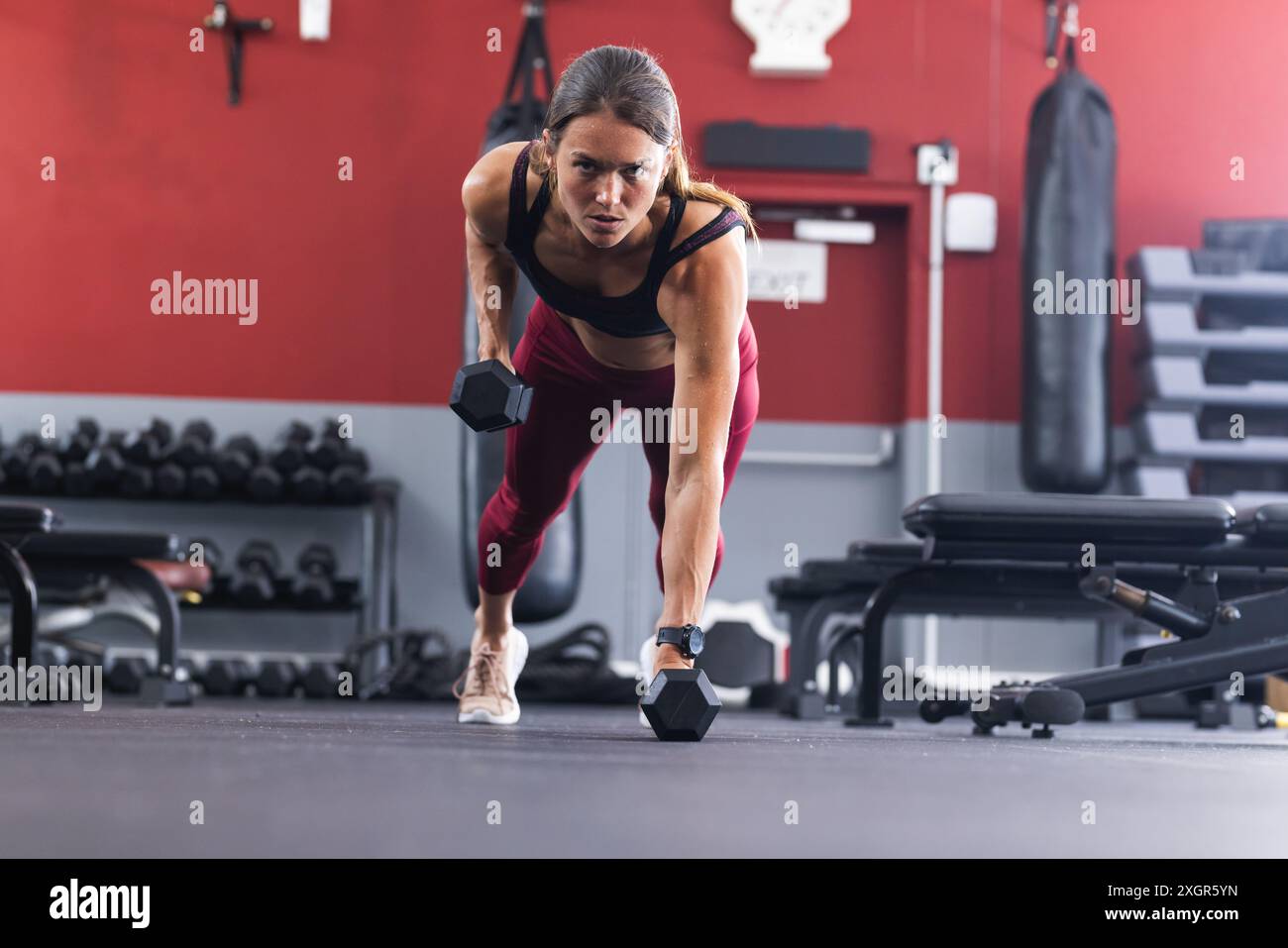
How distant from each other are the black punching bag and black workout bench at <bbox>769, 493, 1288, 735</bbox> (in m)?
1.70

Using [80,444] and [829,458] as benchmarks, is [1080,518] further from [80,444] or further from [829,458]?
[80,444]

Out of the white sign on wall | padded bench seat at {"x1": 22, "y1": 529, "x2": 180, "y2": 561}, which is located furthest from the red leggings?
the white sign on wall

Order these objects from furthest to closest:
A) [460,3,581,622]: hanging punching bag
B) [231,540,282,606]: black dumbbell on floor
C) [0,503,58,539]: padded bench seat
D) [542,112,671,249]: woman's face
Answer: [231,540,282,606]: black dumbbell on floor → [460,3,581,622]: hanging punching bag → [0,503,58,539]: padded bench seat → [542,112,671,249]: woman's face

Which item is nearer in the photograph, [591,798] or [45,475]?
[591,798]

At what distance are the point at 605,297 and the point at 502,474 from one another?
2503 millimetres

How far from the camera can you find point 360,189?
5.31 meters

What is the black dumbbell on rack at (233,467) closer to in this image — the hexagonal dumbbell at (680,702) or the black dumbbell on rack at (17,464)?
the black dumbbell on rack at (17,464)

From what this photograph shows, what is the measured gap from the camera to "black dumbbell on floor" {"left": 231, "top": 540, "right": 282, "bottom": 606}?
15.3ft

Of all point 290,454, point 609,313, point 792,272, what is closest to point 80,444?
point 290,454

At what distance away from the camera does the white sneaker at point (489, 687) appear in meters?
2.29

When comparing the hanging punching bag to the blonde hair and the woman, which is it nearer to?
the woman
